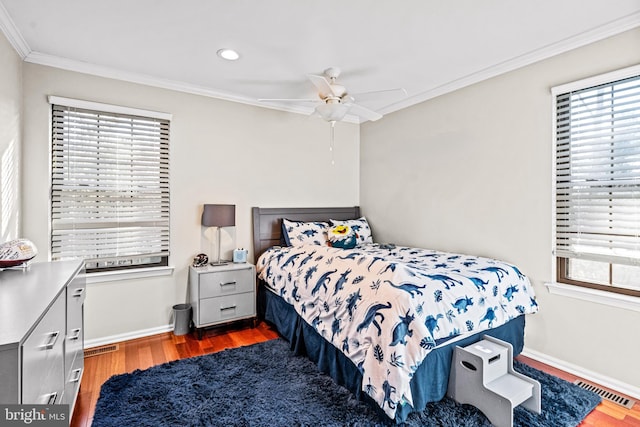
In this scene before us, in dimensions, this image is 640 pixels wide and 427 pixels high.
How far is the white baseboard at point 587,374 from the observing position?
2.22 meters

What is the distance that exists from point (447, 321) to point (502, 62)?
7.61ft

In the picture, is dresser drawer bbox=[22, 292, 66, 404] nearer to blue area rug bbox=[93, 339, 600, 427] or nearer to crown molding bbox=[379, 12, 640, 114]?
blue area rug bbox=[93, 339, 600, 427]

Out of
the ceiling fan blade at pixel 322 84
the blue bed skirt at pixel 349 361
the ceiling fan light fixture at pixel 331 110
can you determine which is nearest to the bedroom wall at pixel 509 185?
the blue bed skirt at pixel 349 361

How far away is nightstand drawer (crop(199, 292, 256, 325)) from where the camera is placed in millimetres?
3096

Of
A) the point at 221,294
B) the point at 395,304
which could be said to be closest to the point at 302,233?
the point at 221,294

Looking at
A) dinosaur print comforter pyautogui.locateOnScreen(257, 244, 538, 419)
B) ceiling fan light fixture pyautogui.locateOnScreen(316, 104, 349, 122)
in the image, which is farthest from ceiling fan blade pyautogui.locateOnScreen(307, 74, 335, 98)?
dinosaur print comforter pyautogui.locateOnScreen(257, 244, 538, 419)

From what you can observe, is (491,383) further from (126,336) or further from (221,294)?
(126,336)

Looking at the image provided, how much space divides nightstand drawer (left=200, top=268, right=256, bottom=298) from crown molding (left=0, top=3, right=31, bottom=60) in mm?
2271

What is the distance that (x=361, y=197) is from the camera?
15.2 ft

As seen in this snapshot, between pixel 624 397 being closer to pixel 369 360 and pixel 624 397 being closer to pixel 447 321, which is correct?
pixel 447 321

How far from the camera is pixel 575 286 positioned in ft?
8.25

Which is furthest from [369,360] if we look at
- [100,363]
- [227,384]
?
[100,363]

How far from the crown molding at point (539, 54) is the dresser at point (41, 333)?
11.5 feet

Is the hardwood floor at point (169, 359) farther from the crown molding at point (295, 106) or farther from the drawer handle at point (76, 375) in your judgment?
the crown molding at point (295, 106)
